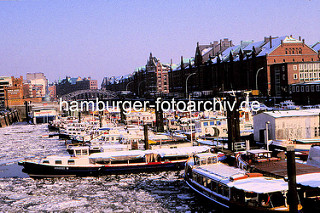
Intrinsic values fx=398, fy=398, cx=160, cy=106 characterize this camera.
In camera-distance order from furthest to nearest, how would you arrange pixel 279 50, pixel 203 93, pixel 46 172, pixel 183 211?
pixel 203 93 < pixel 279 50 < pixel 46 172 < pixel 183 211

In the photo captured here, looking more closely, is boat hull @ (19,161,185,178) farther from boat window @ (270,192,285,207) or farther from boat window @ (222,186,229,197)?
boat window @ (270,192,285,207)

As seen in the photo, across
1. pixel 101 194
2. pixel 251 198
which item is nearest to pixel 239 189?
pixel 251 198

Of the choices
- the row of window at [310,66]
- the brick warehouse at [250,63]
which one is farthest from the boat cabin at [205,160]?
the row of window at [310,66]

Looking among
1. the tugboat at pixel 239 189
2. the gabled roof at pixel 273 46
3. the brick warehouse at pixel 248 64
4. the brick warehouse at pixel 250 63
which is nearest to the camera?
the tugboat at pixel 239 189

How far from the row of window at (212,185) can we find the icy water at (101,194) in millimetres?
1285

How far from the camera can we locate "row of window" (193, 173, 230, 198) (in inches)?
1057

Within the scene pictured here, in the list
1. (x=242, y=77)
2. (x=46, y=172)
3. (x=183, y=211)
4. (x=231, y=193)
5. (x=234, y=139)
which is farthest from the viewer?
(x=242, y=77)

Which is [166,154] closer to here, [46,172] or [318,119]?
[46,172]

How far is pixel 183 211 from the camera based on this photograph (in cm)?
2773

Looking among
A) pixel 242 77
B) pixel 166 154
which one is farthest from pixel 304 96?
pixel 166 154

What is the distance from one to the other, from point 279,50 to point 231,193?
104 meters

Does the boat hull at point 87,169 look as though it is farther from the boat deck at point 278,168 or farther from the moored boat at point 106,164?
the boat deck at point 278,168

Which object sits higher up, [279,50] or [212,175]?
[279,50]

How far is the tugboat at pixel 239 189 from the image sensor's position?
24.0m
